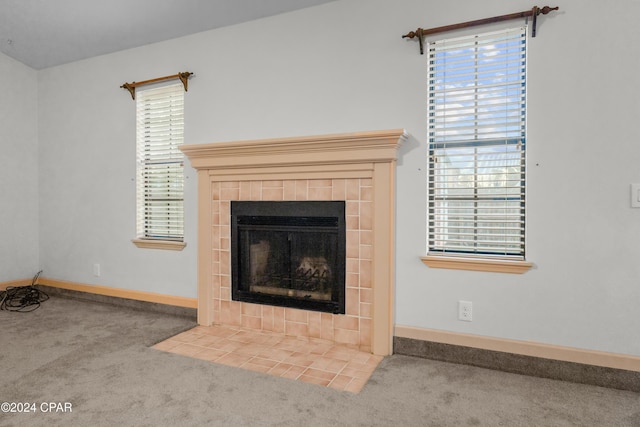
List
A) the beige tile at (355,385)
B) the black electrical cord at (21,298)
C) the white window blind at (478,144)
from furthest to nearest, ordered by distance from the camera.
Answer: the black electrical cord at (21,298) → the white window blind at (478,144) → the beige tile at (355,385)

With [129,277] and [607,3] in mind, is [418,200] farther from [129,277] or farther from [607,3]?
[129,277]

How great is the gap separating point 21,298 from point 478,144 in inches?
175

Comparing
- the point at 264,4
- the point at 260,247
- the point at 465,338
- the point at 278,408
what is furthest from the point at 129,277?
the point at 465,338

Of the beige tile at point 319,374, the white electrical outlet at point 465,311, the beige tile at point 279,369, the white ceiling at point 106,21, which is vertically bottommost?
the beige tile at point 319,374

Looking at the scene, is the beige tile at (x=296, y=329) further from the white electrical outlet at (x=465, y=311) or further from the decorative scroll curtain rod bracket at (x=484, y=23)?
the decorative scroll curtain rod bracket at (x=484, y=23)

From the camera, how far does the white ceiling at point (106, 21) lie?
2922 mm

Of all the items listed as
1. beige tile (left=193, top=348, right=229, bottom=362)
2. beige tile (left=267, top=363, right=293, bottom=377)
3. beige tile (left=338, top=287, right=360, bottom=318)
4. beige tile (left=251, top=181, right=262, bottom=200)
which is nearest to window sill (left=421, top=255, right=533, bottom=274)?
beige tile (left=338, top=287, right=360, bottom=318)

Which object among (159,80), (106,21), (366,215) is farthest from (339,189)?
(106,21)

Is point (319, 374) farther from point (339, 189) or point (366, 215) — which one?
point (339, 189)

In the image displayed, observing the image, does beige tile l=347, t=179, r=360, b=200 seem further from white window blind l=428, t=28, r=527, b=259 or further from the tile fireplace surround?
white window blind l=428, t=28, r=527, b=259

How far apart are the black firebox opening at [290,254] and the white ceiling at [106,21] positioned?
1.45m

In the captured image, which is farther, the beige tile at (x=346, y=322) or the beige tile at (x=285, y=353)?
the beige tile at (x=346, y=322)

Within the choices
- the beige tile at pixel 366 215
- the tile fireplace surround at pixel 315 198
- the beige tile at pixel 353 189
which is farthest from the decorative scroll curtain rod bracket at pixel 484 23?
the beige tile at pixel 366 215

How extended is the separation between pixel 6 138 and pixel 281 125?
313 cm
